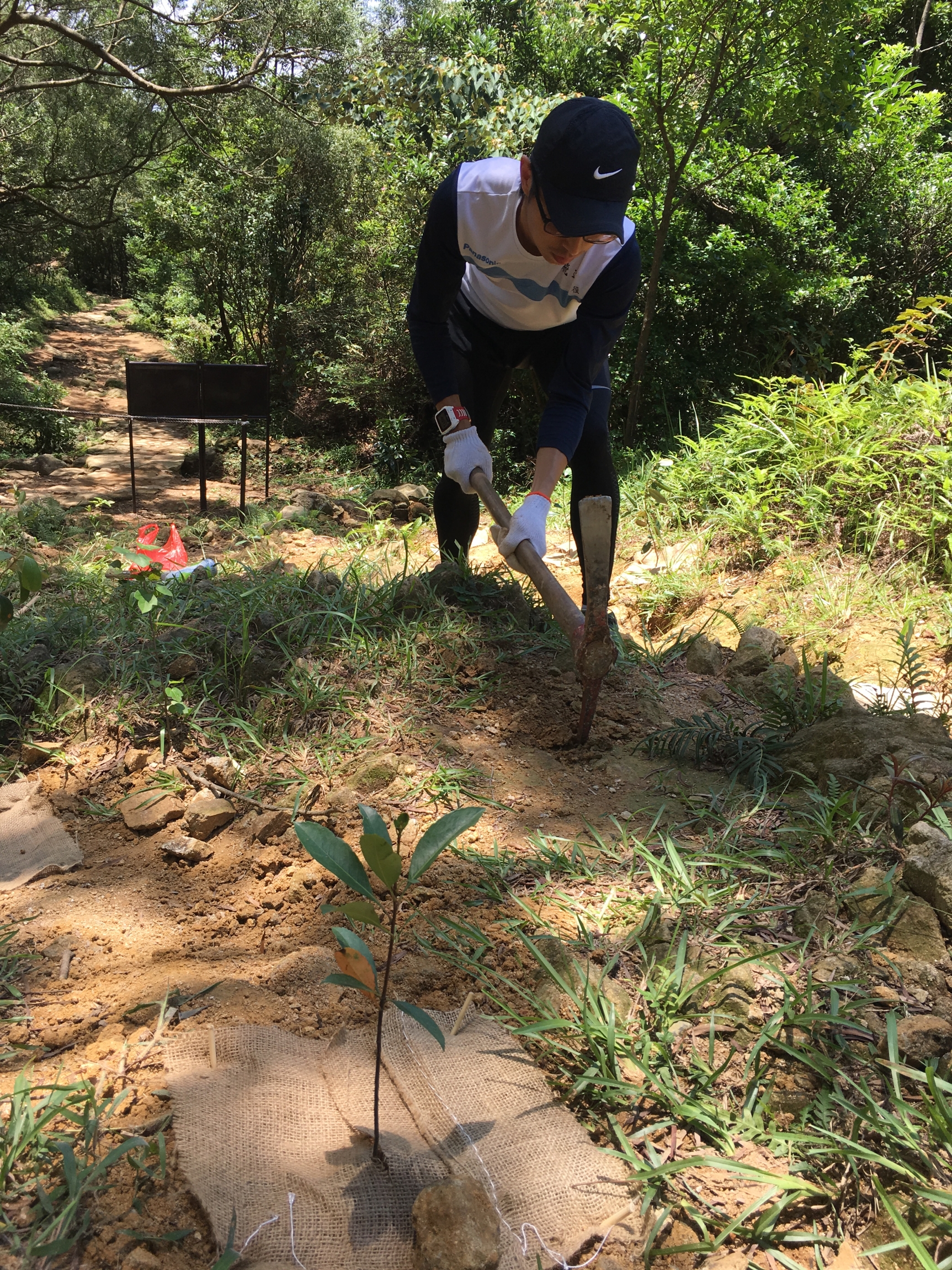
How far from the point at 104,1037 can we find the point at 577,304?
2.26m

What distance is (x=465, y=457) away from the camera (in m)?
2.71

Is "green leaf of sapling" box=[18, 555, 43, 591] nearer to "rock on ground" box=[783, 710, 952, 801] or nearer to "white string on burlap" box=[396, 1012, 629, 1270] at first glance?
"white string on burlap" box=[396, 1012, 629, 1270]

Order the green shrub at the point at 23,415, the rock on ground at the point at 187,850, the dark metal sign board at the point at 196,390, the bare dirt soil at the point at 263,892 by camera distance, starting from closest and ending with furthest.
Result: the bare dirt soil at the point at 263,892
the rock on ground at the point at 187,850
the dark metal sign board at the point at 196,390
the green shrub at the point at 23,415

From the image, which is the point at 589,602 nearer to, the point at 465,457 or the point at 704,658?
the point at 465,457

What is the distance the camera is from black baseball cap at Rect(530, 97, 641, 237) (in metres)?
2.00

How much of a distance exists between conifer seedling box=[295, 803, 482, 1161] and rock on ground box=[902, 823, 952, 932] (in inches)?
34.7

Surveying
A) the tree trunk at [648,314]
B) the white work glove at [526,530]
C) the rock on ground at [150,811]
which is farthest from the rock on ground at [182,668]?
the tree trunk at [648,314]

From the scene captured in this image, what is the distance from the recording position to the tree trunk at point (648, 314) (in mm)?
5852

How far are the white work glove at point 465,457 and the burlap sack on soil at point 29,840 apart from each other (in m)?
1.46

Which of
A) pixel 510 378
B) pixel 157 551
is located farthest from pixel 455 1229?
pixel 510 378

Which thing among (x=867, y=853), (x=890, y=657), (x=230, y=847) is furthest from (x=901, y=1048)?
(x=890, y=657)

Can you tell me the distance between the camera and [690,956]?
1541 millimetres

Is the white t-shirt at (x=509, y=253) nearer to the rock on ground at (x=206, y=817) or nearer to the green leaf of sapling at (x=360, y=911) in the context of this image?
the rock on ground at (x=206, y=817)

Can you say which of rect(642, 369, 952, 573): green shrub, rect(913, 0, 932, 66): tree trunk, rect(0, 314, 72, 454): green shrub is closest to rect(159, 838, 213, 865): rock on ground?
rect(642, 369, 952, 573): green shrub
